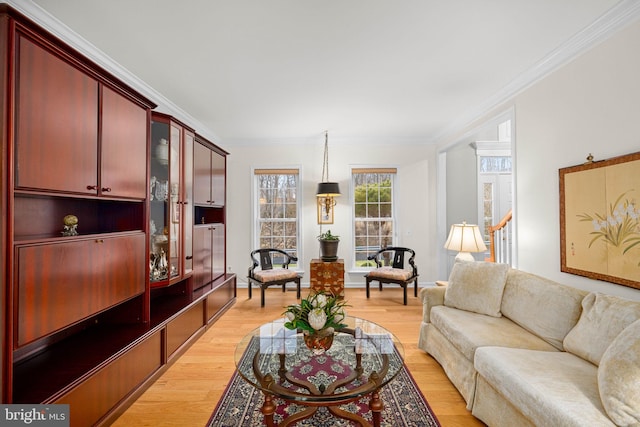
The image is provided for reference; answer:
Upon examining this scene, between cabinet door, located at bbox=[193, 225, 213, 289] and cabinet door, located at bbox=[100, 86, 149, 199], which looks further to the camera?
cabinet door, located at bbox=[193, 225, 213, 289]

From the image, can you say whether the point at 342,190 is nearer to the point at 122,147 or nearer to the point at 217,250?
the point at 217,250

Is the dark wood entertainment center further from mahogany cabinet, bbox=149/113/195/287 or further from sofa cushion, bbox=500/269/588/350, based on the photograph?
sofa cushion, bbox=500/269/588/350

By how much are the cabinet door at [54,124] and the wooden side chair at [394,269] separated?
364 centimetres

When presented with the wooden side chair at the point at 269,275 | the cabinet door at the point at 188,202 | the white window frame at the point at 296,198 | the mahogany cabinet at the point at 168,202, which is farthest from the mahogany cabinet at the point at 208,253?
the white window frame at the point at 296,198

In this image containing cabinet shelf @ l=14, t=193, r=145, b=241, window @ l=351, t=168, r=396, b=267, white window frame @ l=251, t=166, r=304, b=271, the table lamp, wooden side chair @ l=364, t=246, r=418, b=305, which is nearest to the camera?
cabinet shelf @ l=14, t=193, r=145, b=241

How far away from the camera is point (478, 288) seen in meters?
2.62

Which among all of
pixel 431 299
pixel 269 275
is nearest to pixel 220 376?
pixel 269 275

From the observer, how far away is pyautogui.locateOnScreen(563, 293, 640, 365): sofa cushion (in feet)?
5.45

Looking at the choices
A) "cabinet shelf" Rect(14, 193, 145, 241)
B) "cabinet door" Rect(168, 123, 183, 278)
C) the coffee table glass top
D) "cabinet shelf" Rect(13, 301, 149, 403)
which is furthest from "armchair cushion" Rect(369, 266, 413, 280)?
"cabinet shelf" Rect(14, 193, 145, 241)

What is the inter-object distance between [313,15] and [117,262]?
2.21 m

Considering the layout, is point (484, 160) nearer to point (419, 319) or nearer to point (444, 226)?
point (444, 226)

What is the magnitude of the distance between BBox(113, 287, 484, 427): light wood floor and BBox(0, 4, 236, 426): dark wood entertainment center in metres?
0.13

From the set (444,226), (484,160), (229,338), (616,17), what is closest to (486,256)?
(444,226)

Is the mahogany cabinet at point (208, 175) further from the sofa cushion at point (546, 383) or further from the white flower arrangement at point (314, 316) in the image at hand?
the sofa cushion at point (546, 383)
